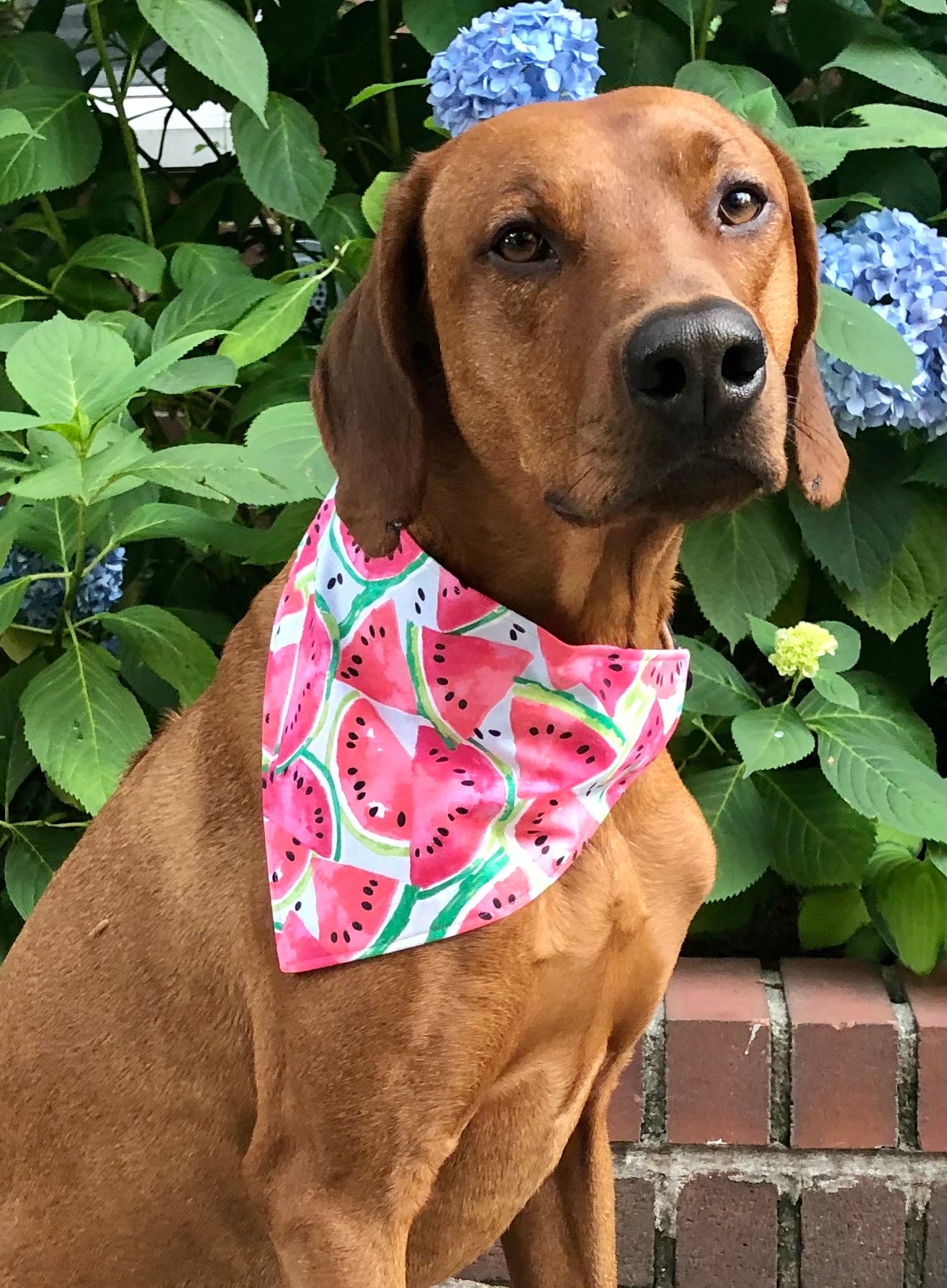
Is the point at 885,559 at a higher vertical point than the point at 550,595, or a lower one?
lower

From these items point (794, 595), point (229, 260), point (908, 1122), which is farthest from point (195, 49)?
point (908, 1122)

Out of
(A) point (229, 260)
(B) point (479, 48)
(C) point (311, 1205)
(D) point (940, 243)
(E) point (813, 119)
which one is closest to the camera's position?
(C) point (311, 1205)

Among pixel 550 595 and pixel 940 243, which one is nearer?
pixel 550 595

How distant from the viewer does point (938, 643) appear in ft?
6.22

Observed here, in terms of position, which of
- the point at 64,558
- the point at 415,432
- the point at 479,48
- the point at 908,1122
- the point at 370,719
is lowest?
the point at 908,1122

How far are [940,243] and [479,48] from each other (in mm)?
749

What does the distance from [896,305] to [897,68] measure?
388mm

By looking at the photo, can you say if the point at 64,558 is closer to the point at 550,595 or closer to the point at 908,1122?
the point at 550,595

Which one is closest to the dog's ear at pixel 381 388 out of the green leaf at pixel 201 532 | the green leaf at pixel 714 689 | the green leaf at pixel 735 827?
the green leaf at pixel 201 532

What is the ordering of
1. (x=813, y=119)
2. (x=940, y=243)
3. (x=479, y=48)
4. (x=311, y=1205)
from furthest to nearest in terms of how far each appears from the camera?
(x=813, y=119)
(x=940, y=243)
(x=479, y=48)
(x=311, y=1205)

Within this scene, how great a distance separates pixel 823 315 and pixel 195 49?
96 centimetres

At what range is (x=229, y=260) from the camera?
1947 millimetres

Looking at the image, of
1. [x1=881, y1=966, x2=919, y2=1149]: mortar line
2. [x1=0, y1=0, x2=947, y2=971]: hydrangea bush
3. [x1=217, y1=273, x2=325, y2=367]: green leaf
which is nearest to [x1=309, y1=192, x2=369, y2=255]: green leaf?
[x1=0, y1=0, x2=947, y2=971]: hydrangea bush

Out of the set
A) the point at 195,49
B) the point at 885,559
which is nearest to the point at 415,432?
the point at 195,49
